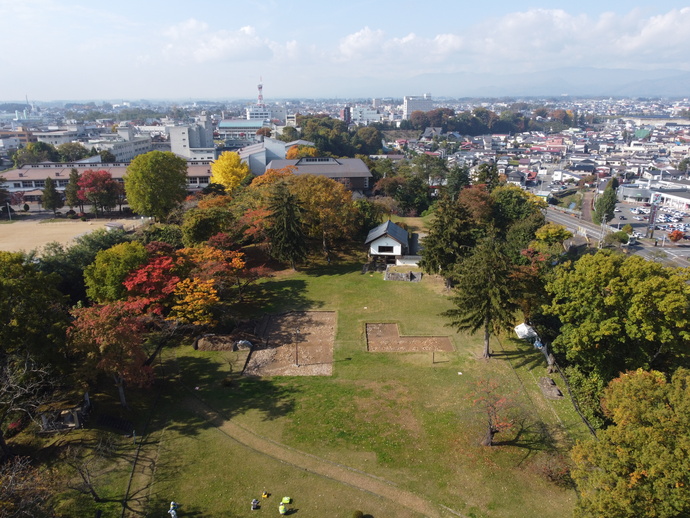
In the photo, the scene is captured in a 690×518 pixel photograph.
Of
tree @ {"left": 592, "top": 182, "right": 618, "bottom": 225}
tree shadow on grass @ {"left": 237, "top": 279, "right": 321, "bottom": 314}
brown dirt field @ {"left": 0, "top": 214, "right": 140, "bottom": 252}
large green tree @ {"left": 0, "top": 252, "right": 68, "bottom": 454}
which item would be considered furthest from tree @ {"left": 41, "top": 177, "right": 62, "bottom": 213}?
tree @ {"left": 592, "top": 182, "right": 618, "bottom": 225}

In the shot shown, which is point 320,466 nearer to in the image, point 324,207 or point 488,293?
point 488,293

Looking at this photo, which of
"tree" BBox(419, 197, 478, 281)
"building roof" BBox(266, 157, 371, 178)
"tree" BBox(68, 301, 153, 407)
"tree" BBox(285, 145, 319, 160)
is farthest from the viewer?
"tree" BBox(285, 145, 319, 160)

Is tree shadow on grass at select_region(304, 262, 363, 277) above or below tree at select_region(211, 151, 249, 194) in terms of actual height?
below

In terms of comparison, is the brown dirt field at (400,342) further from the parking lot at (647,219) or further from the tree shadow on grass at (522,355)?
the parking lot at (647,219)

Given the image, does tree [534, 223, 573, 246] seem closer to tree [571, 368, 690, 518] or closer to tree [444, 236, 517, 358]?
tree [444, 236, 517, 358]

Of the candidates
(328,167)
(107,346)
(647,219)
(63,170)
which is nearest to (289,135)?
(328,167)
